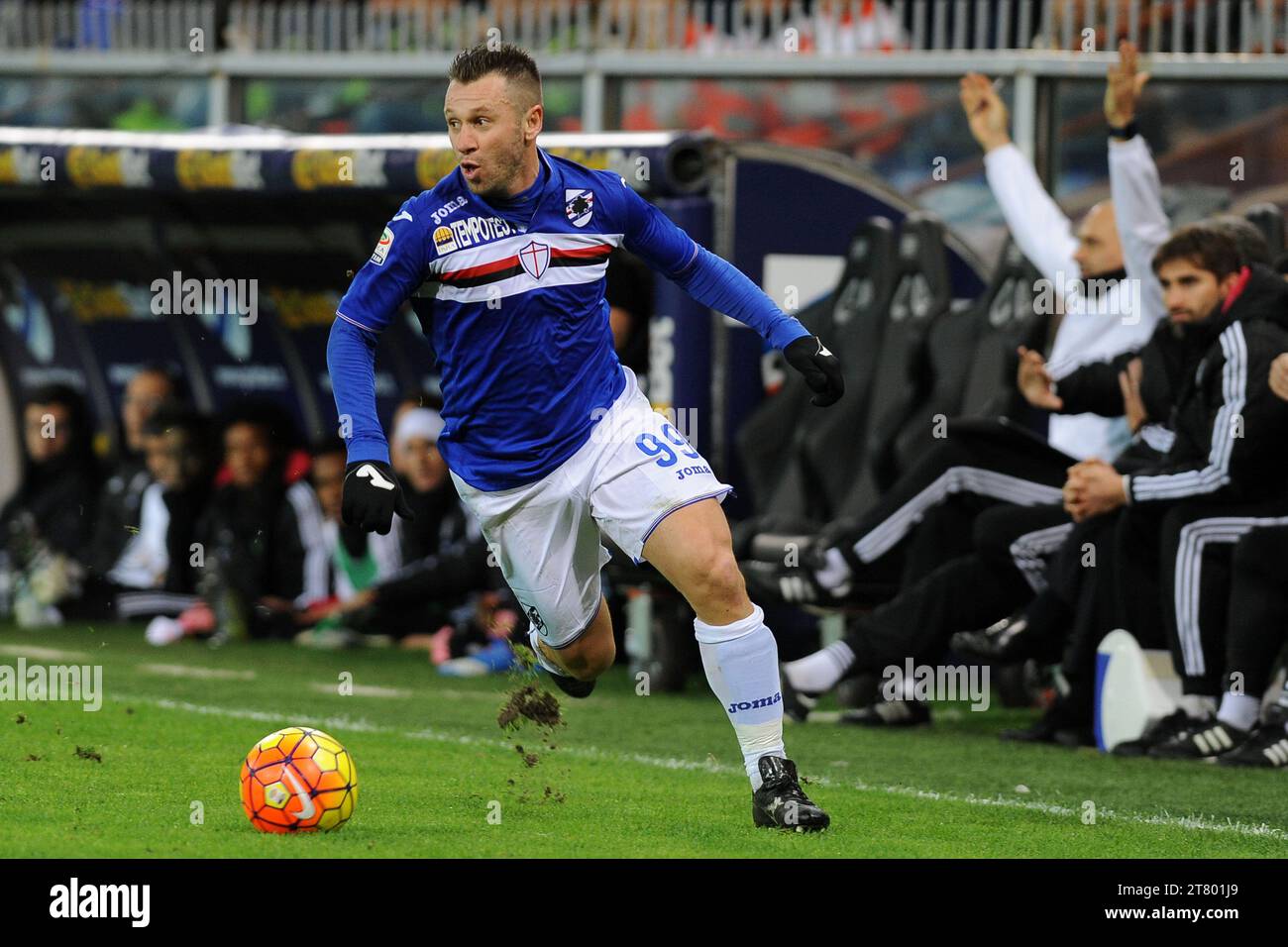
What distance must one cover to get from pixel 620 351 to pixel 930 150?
7.50 feet

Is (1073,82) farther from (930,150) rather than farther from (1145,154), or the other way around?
(1145,154)

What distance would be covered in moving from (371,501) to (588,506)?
0.92 meters

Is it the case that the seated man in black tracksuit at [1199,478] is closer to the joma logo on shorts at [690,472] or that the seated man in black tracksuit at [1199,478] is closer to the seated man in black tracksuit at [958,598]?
the seated man in black tracksuit at [958,598]

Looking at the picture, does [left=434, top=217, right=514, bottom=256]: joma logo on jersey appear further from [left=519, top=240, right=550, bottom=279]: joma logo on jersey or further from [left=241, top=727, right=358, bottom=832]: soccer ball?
[left=241, top=727, right=358, bottom=832]: soccer ball

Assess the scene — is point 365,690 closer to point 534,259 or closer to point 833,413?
point 833,413

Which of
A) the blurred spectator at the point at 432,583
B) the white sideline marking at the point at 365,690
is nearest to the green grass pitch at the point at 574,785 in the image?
the white sideline marking at the point at 365,690

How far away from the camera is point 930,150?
12.0 m

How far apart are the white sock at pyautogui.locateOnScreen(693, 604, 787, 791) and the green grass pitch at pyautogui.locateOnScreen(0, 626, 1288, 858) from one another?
221 mm

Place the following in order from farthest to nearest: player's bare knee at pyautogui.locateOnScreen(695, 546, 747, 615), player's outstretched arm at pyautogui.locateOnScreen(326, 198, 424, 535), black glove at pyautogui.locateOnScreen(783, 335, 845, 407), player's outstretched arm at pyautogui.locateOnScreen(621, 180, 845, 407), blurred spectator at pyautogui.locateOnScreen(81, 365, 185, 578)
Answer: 1. blurred spectator at pyautogui.locateOnScreen(81, 365, 185, 578)
2. player's outstretched arm at pyautogui.locateOnScreen(621, 180, 845, 407)
3. black glove at pyautogui.locateOnScreen(783, 335, 845, 407)
4. player's bare knee at pyautogui.locateOnScreen(695, 546, 747, 615)
5. player's outstretched arm at pyautogui.locateOnScreen(326, 198, 424, 535)

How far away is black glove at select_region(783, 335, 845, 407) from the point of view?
19.2ft

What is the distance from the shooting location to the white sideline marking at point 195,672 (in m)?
10.3

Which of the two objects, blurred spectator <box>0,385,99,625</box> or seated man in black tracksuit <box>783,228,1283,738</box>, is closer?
seated man in black tracksuit <box>783,228,1283,738</box>

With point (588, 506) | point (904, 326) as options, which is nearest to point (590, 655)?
point (588, 506)

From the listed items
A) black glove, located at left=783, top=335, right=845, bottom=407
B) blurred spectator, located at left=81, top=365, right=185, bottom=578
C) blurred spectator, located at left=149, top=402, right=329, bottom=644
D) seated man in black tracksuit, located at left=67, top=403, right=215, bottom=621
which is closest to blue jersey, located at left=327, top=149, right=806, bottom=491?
black glove, located at left=783, top=335, right=845, bottom=407
